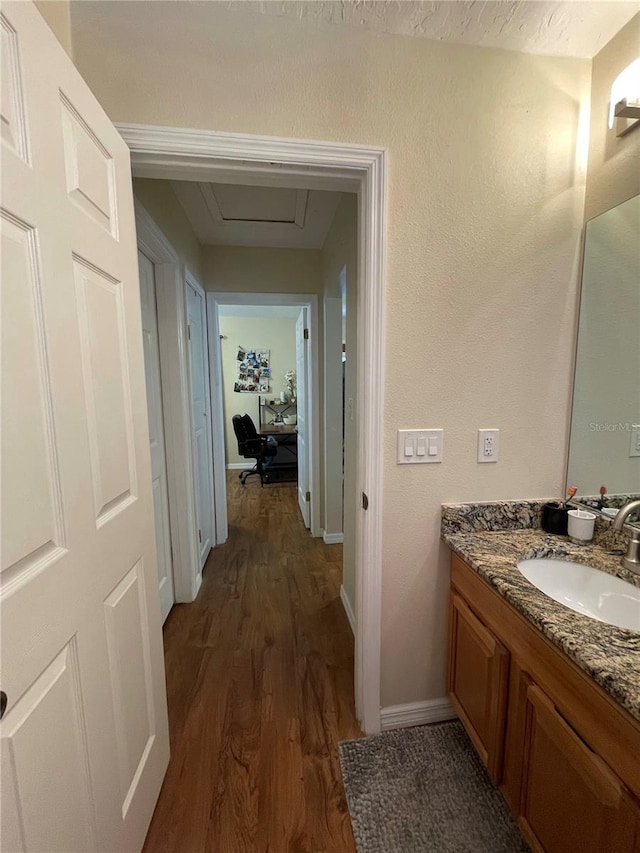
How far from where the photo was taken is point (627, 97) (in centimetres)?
102

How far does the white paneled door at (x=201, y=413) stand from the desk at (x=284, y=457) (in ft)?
6.58

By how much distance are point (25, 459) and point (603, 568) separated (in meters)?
1.49

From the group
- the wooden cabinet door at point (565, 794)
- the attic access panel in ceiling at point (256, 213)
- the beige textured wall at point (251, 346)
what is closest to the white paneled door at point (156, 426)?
the attic access panel in ceiling at point (256, 213)

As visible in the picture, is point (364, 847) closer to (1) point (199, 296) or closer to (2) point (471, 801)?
(2) point (471, 801)

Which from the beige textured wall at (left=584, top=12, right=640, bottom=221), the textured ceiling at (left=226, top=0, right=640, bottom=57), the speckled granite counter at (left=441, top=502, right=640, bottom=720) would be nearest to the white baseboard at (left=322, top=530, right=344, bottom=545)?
the speckled granite counter at (left=441, top=502, right=640, bottom=720)

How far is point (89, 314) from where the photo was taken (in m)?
0.82

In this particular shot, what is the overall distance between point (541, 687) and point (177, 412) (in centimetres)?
197

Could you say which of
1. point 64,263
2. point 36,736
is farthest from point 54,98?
point 36,736

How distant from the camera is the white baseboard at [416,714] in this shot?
4.54 ft

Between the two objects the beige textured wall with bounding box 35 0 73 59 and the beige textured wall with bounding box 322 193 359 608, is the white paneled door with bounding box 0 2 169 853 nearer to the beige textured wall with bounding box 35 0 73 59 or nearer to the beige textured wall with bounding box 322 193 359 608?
the beige textured wall with bounding box 35 0 73 59

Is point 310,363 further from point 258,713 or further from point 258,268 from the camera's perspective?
point 258,713

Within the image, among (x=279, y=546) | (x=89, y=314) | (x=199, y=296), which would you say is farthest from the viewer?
(x=279, y=546)

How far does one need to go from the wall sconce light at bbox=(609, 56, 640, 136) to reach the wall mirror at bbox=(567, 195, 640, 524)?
22 centimetres

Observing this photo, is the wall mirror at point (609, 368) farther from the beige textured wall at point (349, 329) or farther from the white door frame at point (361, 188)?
the beige textured wall at point (349, 329)
